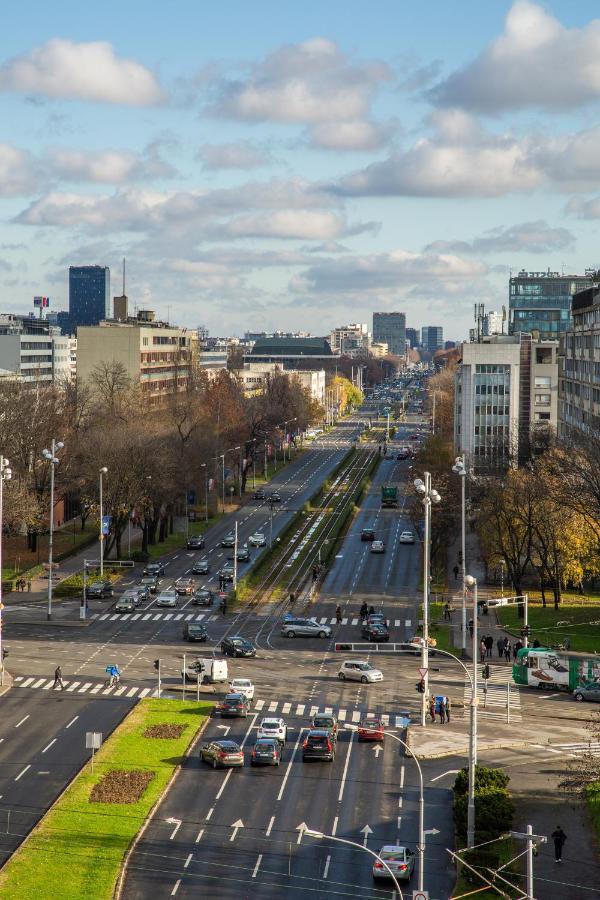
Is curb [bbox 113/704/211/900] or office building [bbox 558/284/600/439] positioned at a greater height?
office building [bbox 558/284/600/439]

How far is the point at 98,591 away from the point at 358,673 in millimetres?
33112

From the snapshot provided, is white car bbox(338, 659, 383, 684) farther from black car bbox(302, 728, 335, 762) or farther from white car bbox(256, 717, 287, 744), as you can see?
black car bbox(302, 728, 335, 762)

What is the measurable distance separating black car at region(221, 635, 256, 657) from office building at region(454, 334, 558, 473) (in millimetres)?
75077

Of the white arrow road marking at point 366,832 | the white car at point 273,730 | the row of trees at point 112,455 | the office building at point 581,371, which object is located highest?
the office building at point 581,371

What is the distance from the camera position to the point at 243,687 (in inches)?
2936

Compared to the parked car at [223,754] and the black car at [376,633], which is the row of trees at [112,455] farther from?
the parked car at [223,754]

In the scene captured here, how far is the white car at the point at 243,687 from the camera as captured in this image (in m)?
74.0

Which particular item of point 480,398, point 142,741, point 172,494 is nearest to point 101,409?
point 172,494

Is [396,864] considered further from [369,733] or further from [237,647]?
[237,647]

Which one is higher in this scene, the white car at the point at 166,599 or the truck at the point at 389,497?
the truck at the point at 389,497

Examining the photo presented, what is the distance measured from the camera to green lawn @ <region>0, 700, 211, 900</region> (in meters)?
46.2

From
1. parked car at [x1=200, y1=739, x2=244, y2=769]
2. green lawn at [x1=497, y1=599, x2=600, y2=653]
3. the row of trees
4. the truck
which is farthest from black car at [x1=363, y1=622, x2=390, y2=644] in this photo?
the truck

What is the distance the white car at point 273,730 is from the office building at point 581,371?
56656 mm

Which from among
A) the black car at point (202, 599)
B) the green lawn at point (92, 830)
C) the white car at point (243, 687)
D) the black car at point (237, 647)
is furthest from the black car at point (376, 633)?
the green lawn at point (92, 830)
